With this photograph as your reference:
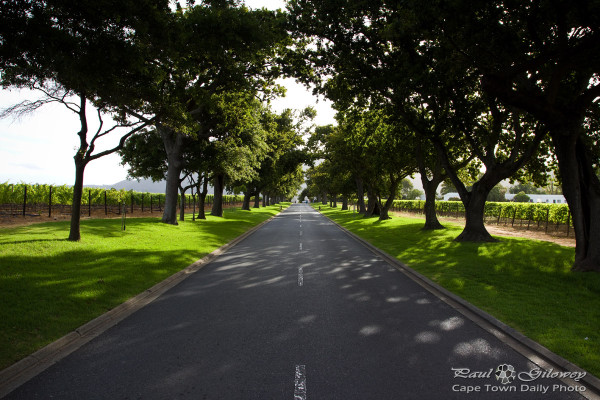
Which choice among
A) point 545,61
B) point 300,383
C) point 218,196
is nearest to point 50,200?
point 218,196

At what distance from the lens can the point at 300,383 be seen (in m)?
3.37

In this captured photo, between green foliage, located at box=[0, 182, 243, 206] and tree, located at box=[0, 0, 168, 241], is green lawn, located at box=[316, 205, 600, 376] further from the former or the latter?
green foliage, located at box=[0, 182, 243, 206]

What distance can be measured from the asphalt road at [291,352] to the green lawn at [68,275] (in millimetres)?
751

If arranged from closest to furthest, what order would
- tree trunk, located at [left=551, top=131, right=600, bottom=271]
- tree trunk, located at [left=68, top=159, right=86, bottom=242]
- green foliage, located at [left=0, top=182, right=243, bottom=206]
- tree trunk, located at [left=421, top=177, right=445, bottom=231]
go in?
tree trunk, located at [left=551, top=131, right=600, bottom=271], tree trunk, located at [left=68, top=159, right=86, bottom=242], tree trunk, located at [left=421, top=177, right=445, bottom=231], green foliage, located at [left=0, top=182, right=243, bottom=206]

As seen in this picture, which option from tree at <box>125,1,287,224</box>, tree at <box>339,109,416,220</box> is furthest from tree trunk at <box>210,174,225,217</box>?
tree at <box>125,1,287,224</box>

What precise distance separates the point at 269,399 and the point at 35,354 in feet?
9.73

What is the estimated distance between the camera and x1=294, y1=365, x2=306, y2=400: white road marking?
10.3 feet

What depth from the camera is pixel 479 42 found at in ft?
27.6

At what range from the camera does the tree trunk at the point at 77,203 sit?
11555 mm

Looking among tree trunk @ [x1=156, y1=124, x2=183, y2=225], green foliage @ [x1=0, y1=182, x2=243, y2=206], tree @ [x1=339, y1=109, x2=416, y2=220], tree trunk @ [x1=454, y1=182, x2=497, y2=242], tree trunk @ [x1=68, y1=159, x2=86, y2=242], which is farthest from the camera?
green foliage @ [x1=0, y1=182, x2=243, y2=206]

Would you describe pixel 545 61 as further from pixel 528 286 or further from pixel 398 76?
pixel 528 286

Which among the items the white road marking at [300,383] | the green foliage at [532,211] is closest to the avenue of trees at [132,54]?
the white road marking at [300,383]

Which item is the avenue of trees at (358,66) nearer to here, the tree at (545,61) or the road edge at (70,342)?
the tree at (545,61)

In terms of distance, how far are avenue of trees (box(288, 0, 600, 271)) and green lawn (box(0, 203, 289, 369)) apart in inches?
359
